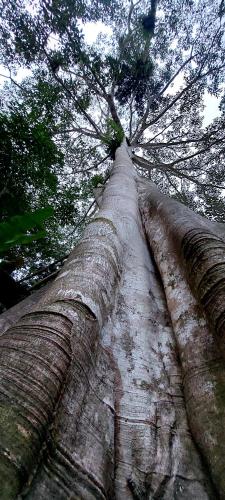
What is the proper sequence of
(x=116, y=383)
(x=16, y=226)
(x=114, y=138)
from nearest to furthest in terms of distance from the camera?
1. (x=116, y=383)
2. (x=16, y=226)
3. (x=114, y=138)

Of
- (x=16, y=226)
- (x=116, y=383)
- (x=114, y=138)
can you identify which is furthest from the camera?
(x=114, y=138)

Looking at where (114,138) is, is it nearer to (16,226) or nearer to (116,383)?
(16,226)

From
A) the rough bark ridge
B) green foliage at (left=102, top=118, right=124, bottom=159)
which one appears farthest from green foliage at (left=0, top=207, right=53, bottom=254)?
green foliage at (left=102, top=118, right=124, bottom=159)

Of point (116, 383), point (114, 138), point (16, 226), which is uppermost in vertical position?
point (114, 138)

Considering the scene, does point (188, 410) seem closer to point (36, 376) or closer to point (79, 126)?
point (36, 376)

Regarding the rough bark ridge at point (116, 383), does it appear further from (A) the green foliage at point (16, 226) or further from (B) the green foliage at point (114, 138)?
(B) the green foliage at point (114, 138)

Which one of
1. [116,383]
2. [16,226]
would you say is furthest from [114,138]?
[116,383]

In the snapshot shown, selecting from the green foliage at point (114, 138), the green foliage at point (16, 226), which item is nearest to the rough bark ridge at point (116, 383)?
the green foliage at point (16, 226)

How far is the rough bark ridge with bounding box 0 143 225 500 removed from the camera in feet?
2.55

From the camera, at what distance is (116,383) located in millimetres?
1277

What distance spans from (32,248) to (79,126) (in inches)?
193

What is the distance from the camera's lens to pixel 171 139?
9.58 meters

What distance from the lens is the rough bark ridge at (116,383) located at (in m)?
0.78

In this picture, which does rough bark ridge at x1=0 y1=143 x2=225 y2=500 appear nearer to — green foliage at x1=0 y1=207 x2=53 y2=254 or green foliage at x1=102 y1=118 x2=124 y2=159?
green foliage at x1=0 y1=207 x2=53 y2=254
